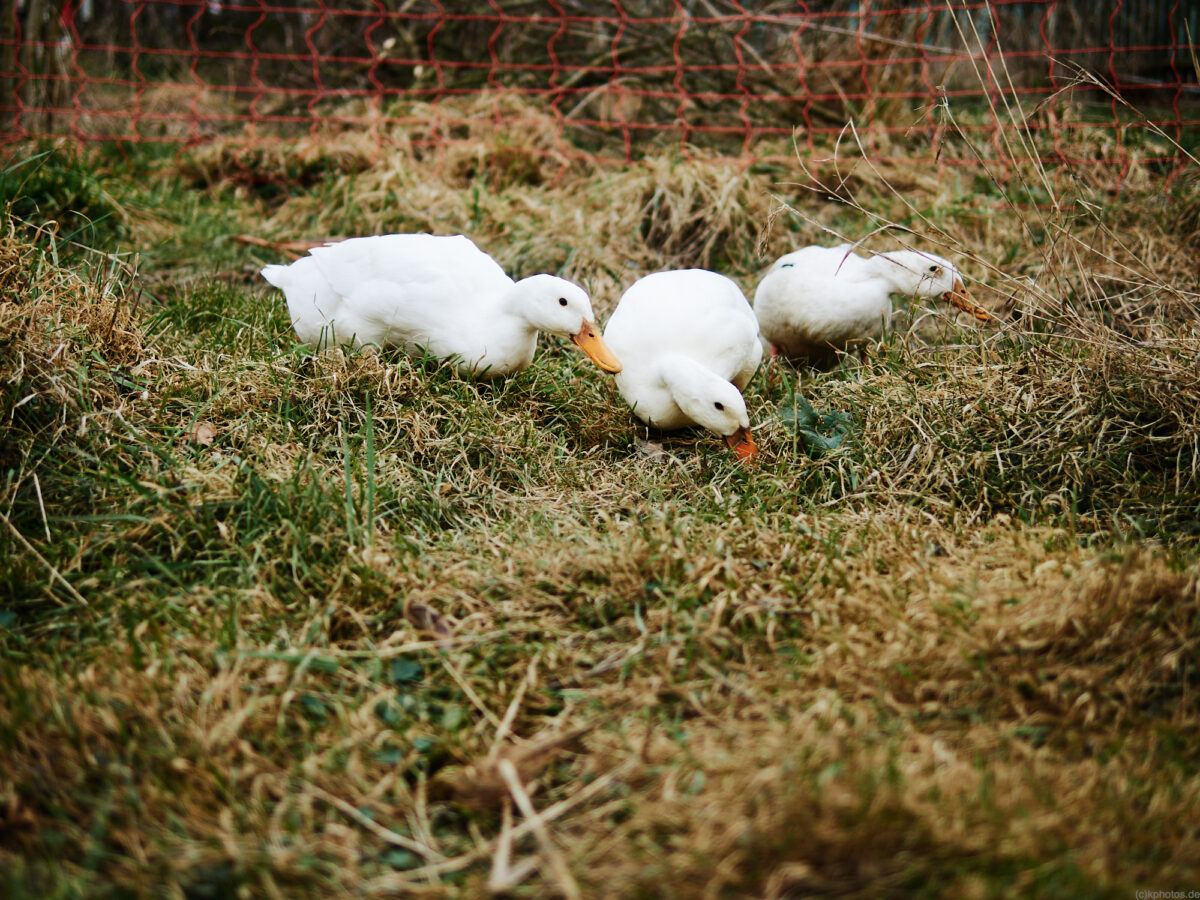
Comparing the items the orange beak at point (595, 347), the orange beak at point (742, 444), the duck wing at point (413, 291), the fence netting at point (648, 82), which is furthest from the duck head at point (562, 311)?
the fence netting at point (648, 82)

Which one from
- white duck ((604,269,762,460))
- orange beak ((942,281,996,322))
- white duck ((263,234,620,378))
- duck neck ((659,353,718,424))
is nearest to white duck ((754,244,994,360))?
orange beak ((942,281,996,322))

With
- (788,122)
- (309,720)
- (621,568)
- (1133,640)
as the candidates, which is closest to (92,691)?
(309,720)

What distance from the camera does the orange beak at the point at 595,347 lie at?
9.52 ft

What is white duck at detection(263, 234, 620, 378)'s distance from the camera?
2.90 m

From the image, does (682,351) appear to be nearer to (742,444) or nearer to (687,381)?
(687,381)

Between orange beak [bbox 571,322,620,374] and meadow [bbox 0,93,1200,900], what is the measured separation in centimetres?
21

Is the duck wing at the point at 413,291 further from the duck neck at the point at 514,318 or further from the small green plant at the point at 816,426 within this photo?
the small green plant at the point at 816,426

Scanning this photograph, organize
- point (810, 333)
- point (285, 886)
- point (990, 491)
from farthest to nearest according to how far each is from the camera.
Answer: point (810, 333) < point (990, 491) < point (285, 886)

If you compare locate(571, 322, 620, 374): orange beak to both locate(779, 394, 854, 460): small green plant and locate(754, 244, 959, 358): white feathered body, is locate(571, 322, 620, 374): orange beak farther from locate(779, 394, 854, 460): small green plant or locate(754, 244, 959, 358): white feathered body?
locate(754, 244, 959, 358): white feathered body

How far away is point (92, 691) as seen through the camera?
1.68 m

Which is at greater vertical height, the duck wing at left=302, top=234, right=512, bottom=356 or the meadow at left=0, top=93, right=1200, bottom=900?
the duck wing at left=302, top=234, right=512, bottom=356

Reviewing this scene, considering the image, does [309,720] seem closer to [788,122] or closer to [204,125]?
[788,122]

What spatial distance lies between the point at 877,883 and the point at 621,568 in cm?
95

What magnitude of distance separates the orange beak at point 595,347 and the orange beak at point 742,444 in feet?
1.36
